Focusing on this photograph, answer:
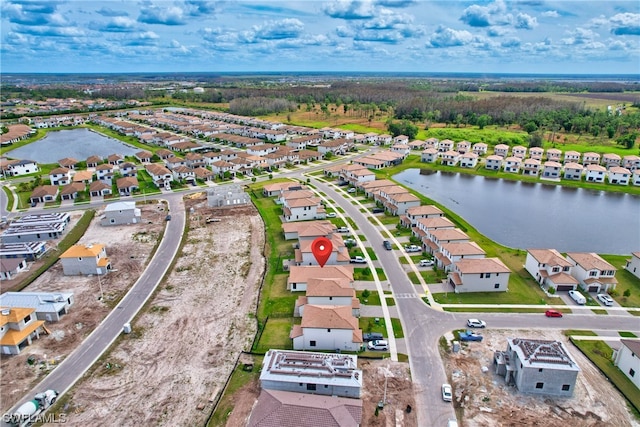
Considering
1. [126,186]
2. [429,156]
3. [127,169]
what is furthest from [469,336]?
[127,169]

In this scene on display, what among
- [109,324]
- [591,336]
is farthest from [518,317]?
[109,324]

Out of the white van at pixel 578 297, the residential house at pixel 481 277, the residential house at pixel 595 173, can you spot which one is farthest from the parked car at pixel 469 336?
the residential house at pixel 595 173

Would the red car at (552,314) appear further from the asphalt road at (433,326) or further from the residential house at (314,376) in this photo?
the residential house at (314,376)

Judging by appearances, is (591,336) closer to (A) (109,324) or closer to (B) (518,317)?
(B) (518,317)

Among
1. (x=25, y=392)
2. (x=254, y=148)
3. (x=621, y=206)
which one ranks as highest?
(x=254, y=148)

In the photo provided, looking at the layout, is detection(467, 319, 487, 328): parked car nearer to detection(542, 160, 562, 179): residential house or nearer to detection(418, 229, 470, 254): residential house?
detection(418, 229, 470, 254): residential house

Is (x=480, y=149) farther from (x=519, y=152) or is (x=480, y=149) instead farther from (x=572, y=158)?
(x=572, y=158)
